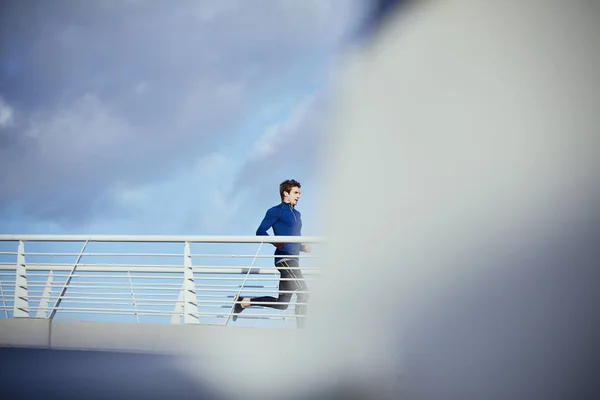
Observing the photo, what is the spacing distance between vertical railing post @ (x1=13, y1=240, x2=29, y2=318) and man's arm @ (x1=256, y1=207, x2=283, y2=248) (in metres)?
3.05

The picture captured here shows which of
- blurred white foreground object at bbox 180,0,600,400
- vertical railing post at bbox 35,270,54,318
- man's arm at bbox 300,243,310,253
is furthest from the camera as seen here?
vertical railing post at bbox 35,270,54,318

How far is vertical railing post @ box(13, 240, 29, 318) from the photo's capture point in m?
7.99

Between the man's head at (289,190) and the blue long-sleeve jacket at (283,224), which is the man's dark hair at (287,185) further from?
the blue long-sleeve jacket at (283,224)

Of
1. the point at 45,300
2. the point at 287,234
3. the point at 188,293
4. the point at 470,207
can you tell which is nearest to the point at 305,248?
the point at 287,234

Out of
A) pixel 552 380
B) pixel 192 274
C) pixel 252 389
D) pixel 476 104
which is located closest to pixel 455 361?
pixel 552 380

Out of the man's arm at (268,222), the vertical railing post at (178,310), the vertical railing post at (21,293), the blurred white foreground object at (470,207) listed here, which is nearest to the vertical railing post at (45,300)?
the vertical railing post at (21,293)

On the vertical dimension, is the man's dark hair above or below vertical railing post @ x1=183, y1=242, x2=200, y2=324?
above

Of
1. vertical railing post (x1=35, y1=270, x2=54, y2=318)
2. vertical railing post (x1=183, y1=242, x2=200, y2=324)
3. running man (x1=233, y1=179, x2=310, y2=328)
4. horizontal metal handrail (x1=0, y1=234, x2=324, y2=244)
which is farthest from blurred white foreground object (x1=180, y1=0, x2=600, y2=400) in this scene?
vertical railing post (x1=35, y1=270, x2=54, y2=318)

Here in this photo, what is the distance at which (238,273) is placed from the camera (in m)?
7.48

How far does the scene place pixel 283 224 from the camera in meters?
6.79

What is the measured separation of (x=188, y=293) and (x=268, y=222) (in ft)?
3.74

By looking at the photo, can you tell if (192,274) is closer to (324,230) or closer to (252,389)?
(252,389)

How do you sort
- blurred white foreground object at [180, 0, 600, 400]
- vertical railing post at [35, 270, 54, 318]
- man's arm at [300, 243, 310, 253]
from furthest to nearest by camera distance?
vertical railing post at [35, 270, 54, 318] < man's arm at [300, 243, 310, 253] < blurred white foreground object at [180, 0, 600, 400]

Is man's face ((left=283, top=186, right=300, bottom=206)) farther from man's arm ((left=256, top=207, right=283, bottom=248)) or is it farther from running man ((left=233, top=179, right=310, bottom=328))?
man's arm ((left=256, top=207, right=283, bottom=248))
